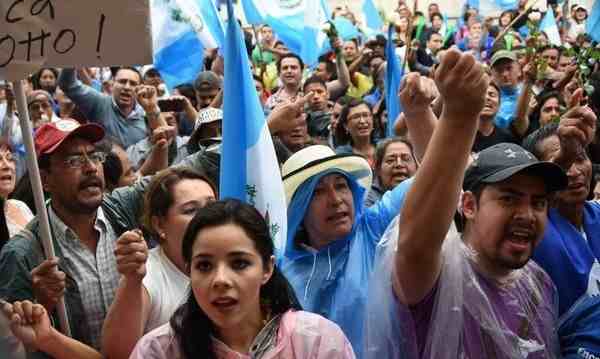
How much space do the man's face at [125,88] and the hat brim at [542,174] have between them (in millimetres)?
5393

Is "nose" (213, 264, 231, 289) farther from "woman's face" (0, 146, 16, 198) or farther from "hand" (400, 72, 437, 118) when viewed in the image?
"woman's face" (0, 146, 16, 198)

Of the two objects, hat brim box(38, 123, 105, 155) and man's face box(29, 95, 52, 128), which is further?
man's face box(29, 95, 52, 128)

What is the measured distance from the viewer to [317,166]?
375cm

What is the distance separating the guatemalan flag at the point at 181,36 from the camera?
7.87m

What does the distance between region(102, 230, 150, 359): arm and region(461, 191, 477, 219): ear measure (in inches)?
39.8

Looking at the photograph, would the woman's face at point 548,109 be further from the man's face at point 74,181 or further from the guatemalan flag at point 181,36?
the man's face at point 74,181

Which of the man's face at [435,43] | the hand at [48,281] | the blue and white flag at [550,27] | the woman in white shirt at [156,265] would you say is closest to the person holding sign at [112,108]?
the woman in white shirt at [156,265]

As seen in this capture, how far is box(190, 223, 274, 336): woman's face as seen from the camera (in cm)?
250

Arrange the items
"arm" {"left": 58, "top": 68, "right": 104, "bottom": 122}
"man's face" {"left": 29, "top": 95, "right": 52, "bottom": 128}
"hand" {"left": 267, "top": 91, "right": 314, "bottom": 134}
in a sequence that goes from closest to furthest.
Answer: "hand" {"left": 267, "top": 91, "right": 314, "bottom": 134} < "arm" {"left": 58, "top": 68, "right": 104, "bottom": 122} < "man's face" {"left": 29, "top": 95, "right": 52, "bottom": 128}

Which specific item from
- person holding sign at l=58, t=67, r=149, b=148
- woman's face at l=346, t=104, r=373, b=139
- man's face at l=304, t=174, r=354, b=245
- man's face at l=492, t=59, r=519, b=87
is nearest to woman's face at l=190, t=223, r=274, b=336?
man's face at l=304, t=174, r=354, b=245

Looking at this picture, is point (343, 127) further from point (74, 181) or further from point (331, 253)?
point (74, 181)

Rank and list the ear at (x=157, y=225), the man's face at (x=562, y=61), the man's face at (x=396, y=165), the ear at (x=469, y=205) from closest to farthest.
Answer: the ear at (x=469, y=205) < the ear at (x=157, y=225) < the man's face at (x=396, y=165) < the man's face at (x=562, y=61)

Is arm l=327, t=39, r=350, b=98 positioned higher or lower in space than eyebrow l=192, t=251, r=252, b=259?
higher

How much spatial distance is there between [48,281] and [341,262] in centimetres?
115
